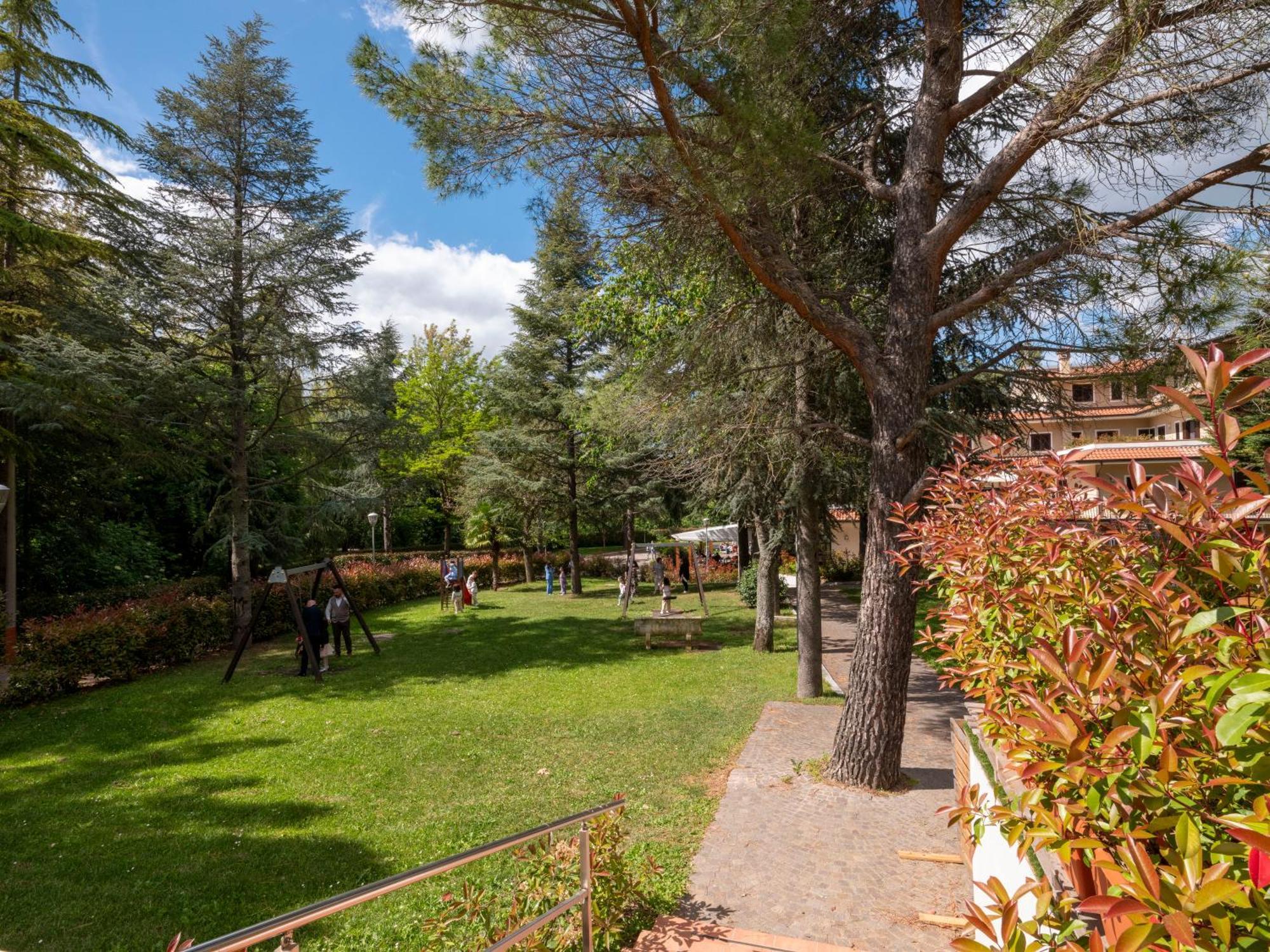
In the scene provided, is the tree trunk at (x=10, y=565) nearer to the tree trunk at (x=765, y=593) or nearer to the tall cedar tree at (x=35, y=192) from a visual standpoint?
the tall cedar tree at (x=35, y=192)

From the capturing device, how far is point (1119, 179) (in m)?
5.66

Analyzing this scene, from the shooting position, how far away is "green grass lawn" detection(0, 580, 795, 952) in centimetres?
459

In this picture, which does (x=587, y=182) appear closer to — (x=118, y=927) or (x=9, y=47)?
(x=118, y=927)

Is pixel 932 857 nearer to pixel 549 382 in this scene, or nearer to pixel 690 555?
A: pixel 549 382

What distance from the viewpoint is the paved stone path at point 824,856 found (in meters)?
4.00

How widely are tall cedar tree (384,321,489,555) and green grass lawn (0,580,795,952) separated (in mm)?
17321

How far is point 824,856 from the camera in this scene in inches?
191

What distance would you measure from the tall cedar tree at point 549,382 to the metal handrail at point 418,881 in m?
18.8

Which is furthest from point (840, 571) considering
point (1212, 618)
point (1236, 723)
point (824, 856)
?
point (1236, 723)

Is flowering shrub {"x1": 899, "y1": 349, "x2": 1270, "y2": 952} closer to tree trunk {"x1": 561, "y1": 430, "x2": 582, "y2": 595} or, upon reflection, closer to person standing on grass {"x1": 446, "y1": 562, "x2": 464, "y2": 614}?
person standing on grass {"x1": 446, "y1": 562, "x2": 464, "y2": 614}

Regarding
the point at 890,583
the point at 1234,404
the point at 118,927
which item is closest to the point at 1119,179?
the point at 890,583

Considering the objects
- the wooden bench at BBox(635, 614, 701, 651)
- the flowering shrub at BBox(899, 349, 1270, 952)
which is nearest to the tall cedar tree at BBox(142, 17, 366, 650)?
the wooden bench at BBox(635, 614, 701, 651)

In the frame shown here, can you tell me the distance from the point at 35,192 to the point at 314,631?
10.1 meters

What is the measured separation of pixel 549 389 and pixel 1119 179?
727 inches
